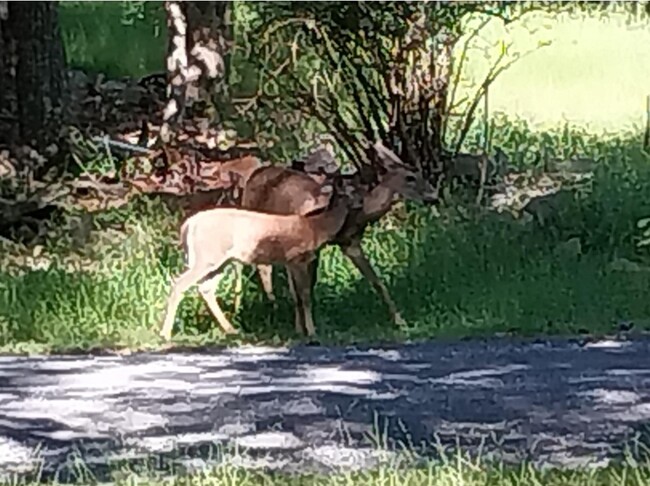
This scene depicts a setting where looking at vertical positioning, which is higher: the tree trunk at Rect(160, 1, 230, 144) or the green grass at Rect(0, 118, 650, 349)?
the tree trunk at Rect(160, 1, 230, 144)

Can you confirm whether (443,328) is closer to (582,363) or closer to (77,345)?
(582,363)

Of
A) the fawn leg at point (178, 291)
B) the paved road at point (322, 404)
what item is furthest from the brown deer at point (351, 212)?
the paved road at point (322, 404)

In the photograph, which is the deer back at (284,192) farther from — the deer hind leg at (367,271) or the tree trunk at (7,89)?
the tree trunk at (7,89)

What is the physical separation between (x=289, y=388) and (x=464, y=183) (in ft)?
18.4

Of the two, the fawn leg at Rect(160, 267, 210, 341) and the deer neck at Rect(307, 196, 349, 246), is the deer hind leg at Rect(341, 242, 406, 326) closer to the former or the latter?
the deer neck at Rect(307, 196, 349, 246)

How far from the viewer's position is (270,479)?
20.9 feet

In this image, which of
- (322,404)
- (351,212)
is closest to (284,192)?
(351,212)

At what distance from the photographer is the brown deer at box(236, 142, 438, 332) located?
9.69m

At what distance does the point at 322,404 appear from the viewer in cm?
786

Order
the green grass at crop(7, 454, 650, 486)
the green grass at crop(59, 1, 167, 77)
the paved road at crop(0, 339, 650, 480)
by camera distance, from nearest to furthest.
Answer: the green grass at crop(7, 454, 650, 486), the paved road at crop(0, 339, 650, 480), the green grass at crop(59, 1, 167, 77)

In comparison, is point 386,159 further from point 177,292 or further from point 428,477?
point 428,477

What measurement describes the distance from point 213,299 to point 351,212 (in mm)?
923

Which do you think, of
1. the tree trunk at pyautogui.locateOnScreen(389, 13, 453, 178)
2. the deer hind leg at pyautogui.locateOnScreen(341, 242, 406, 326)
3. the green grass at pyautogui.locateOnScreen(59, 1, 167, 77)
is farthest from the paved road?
the green grass at pyautogui.locateOnScreen(59, 1, 167, 77)

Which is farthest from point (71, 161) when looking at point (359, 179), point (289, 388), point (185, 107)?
point (289, 388)
